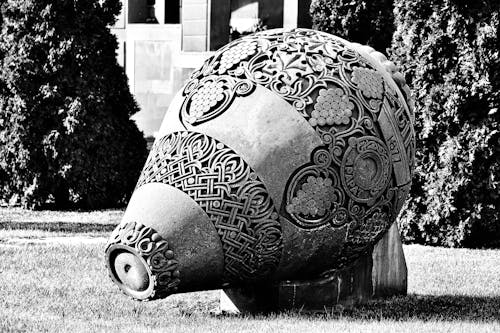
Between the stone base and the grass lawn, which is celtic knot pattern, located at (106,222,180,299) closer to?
the grass lawn

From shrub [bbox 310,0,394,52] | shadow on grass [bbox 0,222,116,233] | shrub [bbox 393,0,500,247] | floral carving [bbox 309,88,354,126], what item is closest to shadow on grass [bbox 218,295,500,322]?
floral carving [bbox 309,88,354,126]

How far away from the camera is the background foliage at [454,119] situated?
1199 cm

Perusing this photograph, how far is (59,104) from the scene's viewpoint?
605 inches

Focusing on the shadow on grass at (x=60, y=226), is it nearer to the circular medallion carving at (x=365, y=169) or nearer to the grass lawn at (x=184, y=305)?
the grass lawn at (x=184, y=305)

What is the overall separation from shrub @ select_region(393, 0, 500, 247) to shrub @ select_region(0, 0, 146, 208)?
4.96 meters

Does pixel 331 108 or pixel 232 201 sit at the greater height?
pixel 331 108

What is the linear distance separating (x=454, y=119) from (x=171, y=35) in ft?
32.6

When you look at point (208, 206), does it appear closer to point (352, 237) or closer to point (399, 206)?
point (352, 237)

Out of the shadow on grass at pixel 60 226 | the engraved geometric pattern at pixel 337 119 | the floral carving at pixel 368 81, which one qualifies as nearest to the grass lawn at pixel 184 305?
the engraved geometric pattern at pixel 337 119

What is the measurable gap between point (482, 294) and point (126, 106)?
316 inches

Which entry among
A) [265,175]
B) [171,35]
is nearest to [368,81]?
[265,175]

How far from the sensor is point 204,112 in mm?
7258

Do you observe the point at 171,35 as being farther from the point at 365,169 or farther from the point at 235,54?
the point at 365,169

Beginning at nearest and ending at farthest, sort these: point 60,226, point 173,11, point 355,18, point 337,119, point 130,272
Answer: point 130,272
point 337,119
point 60,226
point 355,18
point 173,11
